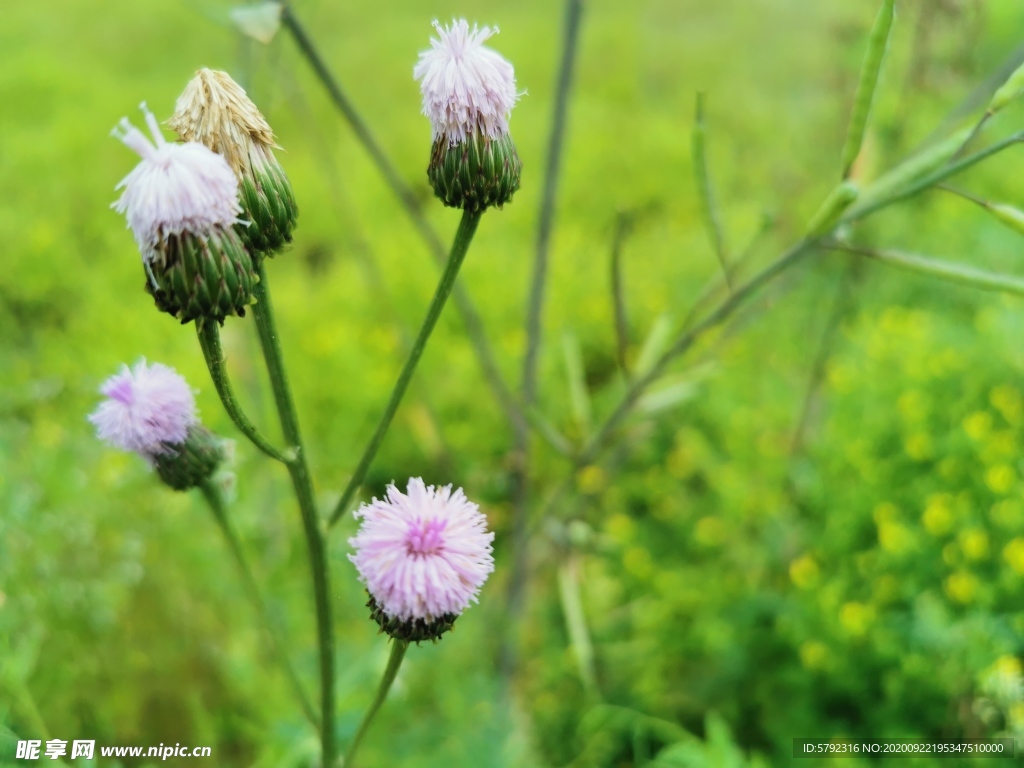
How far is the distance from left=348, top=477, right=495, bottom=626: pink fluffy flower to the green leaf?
1.22 ft

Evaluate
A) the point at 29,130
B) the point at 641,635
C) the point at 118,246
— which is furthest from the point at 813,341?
the point at 29,130

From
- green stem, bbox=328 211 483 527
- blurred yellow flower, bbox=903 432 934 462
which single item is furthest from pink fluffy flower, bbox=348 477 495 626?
blurred yellow flower, bbox=903 432 934 462

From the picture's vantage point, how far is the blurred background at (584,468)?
0.92m

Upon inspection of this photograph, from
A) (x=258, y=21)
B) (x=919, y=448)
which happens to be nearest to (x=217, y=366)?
(x=258, y=21)

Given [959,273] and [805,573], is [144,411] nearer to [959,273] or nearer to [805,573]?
[959,273]

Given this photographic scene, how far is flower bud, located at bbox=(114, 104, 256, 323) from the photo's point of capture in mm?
293

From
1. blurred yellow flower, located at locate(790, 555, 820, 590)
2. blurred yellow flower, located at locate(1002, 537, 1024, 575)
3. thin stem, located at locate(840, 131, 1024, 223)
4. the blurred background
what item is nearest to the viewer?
thin stem, located at locate(840, 131, 1024, 223)

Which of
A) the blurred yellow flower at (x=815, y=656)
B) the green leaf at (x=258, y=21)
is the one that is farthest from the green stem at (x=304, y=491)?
the blurred yellow flower at (x=815, y=656)

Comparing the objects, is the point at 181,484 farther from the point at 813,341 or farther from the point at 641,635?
the point at 813,341

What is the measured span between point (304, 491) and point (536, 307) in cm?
49

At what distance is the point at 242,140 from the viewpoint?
34 centimetres

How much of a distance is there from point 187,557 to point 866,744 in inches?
39.7

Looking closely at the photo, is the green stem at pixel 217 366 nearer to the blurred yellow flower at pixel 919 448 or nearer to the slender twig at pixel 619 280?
the slender twig at pixel 619 280

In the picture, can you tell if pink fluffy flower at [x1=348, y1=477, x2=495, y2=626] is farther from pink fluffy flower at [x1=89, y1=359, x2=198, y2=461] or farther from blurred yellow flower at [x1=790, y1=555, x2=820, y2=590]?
blurred yellow flower at [x1=790, y1=555, x2=820, y2=590]
